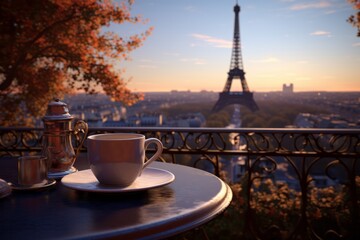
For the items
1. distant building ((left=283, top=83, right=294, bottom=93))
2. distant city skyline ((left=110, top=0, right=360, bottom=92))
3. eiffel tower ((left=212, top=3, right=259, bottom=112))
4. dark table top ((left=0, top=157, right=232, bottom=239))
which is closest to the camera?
dark table top ((left=0, top=157, right=232, bottom=239))

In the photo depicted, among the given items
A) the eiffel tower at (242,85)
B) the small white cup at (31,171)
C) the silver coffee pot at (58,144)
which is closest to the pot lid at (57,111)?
the silver coffee pot at (58,144)

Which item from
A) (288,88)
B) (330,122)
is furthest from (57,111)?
(288,88)

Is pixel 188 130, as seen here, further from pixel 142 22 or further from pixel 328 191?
pixel 142 22

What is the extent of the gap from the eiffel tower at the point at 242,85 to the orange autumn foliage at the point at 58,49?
1249 cm

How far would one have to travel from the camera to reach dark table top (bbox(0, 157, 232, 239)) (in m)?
0.53

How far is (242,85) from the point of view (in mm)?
20297

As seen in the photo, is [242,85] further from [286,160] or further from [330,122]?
[286,160]

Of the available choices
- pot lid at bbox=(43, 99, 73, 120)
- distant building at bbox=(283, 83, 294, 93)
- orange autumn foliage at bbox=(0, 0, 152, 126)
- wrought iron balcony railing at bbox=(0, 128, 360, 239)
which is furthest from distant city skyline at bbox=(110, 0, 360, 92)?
pot lid at bbox=(43, 99, 73, 120)

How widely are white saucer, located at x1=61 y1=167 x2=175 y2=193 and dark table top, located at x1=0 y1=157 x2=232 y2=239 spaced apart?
0.02 metres

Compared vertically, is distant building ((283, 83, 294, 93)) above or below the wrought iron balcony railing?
above

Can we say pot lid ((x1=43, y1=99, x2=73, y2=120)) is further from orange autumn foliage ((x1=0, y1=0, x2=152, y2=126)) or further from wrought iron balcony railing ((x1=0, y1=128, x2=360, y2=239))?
orange autumn foliage ((x1=0, y1=0, x2=152, y2=126))

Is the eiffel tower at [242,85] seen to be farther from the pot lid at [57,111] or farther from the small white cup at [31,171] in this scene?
the small white cup at [31,171]

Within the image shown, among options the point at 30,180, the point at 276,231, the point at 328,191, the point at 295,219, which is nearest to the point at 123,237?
the point at 30,180

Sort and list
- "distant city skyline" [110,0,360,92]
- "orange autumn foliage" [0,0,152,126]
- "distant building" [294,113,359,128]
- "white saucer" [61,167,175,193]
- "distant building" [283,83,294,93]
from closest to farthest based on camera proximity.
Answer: "white saucer" [61,167,175,193] < "orange autumn foliage" [0,0,152,126] < "distant building" [294,113,359,128] < "distant city skyline" [110,0,360,92] < "distant building" [283,83,294,93]
